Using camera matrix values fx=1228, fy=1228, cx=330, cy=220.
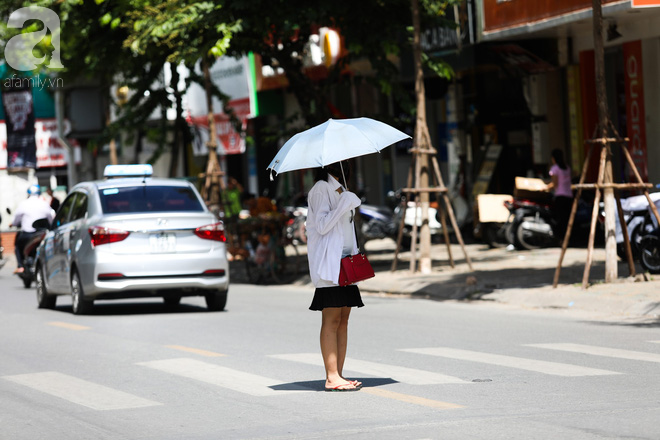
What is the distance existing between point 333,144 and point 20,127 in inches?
1943

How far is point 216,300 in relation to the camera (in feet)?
52.7

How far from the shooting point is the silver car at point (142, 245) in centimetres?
1511

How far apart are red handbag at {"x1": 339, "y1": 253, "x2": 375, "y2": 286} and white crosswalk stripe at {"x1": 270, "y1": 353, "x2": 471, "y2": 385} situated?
3.27 ft

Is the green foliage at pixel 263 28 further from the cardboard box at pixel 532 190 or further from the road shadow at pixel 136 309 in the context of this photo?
the road shadow at pixel 136 309

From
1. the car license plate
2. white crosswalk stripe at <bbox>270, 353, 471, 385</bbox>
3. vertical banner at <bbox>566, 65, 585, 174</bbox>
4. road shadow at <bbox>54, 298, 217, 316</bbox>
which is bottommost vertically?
road shadow at <bbox>54, 298, 217, 316</bbox>

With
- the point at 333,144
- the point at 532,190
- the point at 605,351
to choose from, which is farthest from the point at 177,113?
the point at 333,144

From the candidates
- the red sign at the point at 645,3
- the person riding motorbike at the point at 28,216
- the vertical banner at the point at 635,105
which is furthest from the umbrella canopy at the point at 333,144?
the person riding motorbike at the point at 28,216

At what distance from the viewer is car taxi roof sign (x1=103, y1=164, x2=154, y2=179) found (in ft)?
56.3

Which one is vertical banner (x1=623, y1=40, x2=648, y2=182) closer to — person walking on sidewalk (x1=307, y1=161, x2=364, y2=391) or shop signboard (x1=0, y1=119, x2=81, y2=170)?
person walking on sidewalk (x1=307, y1=161, x2=364, y2=391)

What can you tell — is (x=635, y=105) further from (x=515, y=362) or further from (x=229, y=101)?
(x=229, y=101)

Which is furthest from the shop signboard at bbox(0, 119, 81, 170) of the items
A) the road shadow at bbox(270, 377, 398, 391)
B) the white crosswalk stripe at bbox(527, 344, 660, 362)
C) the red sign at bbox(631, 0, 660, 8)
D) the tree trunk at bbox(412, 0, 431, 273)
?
the road shadow at bbox(270, 377, 398, 391)

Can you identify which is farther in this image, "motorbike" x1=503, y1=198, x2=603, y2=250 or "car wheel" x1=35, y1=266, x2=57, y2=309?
"motorbike" x1=503, y1=198, x2=603, y2=250

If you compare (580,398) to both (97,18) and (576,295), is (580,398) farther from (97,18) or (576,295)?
(97,18)

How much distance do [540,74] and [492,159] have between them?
2385mm
